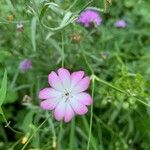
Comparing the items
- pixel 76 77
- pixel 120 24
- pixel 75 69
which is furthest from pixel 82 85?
pixel 120 24

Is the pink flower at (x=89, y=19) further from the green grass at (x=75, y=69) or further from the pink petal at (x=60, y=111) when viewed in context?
the pink petal at (x=60, y=111)

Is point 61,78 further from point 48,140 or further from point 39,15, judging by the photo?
point 48,140

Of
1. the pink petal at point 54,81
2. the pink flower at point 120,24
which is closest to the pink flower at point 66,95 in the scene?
the pink petal at point 54,81

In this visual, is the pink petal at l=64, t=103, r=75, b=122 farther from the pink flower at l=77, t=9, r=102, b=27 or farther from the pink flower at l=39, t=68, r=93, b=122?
the pink flower at l=77, t=9, r=102, b=27

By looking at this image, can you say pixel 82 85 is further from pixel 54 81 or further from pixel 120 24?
pixel 120 24

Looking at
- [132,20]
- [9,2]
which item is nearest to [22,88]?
[9,2]

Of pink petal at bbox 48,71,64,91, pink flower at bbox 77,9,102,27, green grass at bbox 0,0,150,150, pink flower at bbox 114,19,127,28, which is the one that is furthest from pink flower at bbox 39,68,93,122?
pink flower at bbox 114,19,127,28

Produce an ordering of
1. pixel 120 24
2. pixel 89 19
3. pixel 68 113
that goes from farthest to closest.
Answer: pixel 120 24
pixel 89 19
pixel 68 113
